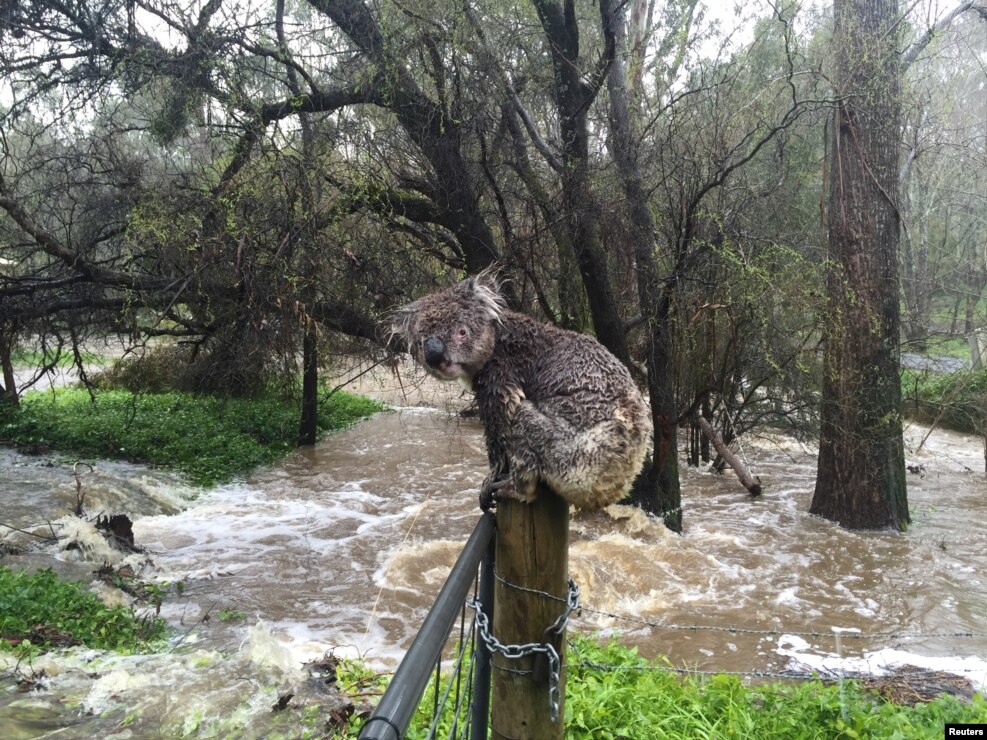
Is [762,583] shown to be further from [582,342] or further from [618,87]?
[582,342]

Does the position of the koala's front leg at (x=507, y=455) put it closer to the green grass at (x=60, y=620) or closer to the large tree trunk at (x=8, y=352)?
the green grass at (x=60, y=620)

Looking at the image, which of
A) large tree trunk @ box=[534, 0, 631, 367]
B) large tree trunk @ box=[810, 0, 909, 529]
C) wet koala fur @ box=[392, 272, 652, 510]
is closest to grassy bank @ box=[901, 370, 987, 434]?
large tree trunk @ box=[810, 0, 909, 529]

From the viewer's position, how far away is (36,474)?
9.66 m

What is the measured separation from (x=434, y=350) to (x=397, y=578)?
18.2 ft

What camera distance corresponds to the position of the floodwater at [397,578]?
4484mm

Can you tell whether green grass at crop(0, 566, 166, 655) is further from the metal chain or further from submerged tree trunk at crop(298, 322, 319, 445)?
submerged tree trunk at crop(298, 322, 319, 445)

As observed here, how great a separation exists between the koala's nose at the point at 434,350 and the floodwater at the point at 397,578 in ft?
8.23

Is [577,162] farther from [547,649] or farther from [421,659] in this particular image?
[421,659]

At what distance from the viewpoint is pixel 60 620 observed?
17.4 feet

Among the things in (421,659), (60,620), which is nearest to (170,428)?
(60,620)

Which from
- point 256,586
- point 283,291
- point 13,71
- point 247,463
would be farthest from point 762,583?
point 13,71

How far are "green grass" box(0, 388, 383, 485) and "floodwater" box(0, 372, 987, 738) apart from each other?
0.65 meters

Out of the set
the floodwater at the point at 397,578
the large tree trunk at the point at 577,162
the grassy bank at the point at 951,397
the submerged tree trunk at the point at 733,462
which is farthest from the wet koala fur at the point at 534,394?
the grassy bank at the point at 951,397

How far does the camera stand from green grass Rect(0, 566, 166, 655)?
16.4 feet
